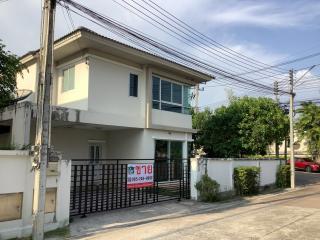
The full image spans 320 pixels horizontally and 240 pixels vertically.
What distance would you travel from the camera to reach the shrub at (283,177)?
2123 centimetres

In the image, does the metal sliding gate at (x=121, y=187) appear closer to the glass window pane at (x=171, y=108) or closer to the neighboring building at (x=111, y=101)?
the neighboring building at (x=111, y=101)

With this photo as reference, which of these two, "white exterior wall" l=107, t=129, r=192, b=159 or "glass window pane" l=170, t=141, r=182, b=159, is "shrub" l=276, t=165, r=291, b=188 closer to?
"glass window pane" l=170, t=141, r=182, b=159

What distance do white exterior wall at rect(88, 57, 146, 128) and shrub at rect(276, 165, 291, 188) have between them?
29.8 feet

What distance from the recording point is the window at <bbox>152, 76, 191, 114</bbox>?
19.0 metres

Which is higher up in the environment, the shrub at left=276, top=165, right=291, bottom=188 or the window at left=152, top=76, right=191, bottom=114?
the window at left=152, top=76, right=191, bottom=114

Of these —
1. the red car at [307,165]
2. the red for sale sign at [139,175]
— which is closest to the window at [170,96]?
the red for sale sign at [139,175]

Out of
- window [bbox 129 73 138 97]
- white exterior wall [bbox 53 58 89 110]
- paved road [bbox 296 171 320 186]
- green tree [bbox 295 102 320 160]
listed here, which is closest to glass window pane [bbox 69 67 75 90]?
white exterior wall [bbox 53 58 89 110]

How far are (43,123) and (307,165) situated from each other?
35548mm

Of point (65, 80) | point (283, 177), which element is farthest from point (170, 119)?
point (283, 177)

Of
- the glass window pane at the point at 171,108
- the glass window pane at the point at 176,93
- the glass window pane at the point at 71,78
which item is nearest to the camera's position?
the glass window pane at the point at 71,78

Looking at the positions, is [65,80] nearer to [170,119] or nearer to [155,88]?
[155,88]

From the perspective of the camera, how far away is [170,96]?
19.9 meters

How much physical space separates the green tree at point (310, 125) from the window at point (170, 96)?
18728 millimetres

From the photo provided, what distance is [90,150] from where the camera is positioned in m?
19.0
